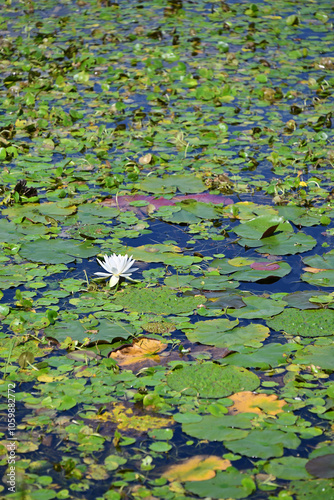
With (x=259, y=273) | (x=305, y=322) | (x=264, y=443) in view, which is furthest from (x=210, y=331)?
(x=264, y=443)

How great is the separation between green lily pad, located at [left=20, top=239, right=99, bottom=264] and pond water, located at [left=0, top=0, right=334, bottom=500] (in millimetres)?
13

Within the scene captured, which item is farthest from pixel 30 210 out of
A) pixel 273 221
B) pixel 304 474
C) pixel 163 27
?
pixel 163 27

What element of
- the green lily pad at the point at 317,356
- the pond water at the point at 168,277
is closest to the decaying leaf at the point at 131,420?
the pond water at the point at 168,277

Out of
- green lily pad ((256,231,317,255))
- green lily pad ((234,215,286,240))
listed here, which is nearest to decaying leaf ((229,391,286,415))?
green lily pad ((256,231,317,255))

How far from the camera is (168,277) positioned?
3568 mm

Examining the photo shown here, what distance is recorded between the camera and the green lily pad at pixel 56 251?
12.3ft

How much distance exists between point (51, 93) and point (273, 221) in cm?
359

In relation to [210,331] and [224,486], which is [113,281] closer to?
[210,331]

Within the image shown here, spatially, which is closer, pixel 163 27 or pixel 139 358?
pixel 139 358

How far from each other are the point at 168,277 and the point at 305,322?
0.85m

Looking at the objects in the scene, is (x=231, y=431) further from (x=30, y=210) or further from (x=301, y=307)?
(x=30, y=210)

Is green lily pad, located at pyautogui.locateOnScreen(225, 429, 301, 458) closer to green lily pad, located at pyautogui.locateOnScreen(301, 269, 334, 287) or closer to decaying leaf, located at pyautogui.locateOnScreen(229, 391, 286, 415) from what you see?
decaying leaf, located at pyautogui.locateOnScreen(229, 391, 286, 415)

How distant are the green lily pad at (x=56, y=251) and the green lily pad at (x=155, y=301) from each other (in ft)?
1.65

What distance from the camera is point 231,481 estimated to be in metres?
2.19
